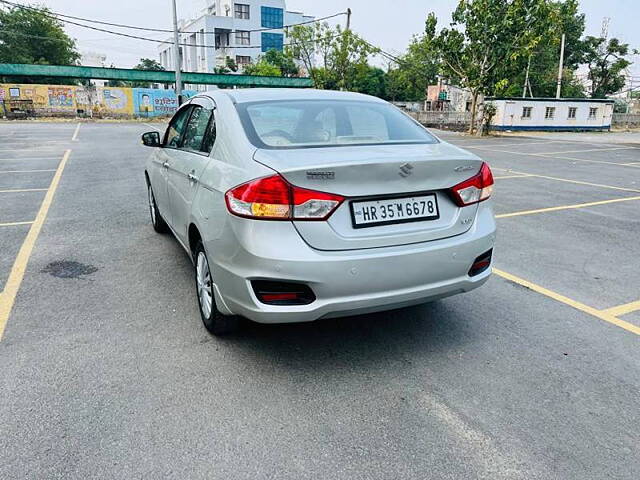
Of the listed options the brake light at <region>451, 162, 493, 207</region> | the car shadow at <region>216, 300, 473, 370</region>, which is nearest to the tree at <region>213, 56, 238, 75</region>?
the car shadow at <region>216, 300, 473, 370</region>

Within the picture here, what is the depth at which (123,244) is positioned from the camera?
5.60 m

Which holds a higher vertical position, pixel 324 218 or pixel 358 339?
pixel 324 218

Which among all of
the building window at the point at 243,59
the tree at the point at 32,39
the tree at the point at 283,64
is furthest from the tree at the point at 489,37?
the building window at the point at 243,59

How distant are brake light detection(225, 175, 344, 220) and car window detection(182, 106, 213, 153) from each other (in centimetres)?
120

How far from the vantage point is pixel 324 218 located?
2.65 m

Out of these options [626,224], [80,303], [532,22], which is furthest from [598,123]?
[80,303]

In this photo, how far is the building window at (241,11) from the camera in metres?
65.7

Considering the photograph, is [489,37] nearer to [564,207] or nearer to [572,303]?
[564,207]

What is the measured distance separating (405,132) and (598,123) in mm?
41764

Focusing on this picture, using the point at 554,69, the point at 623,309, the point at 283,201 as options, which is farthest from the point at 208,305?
the point at 554,69

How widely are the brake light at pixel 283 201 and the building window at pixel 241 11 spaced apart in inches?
2779

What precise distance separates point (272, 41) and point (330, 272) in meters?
71.7

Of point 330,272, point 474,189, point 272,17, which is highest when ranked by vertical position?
point 272,17

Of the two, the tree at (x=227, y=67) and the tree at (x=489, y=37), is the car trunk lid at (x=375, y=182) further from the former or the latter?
the tree at (x=227, y=67)
